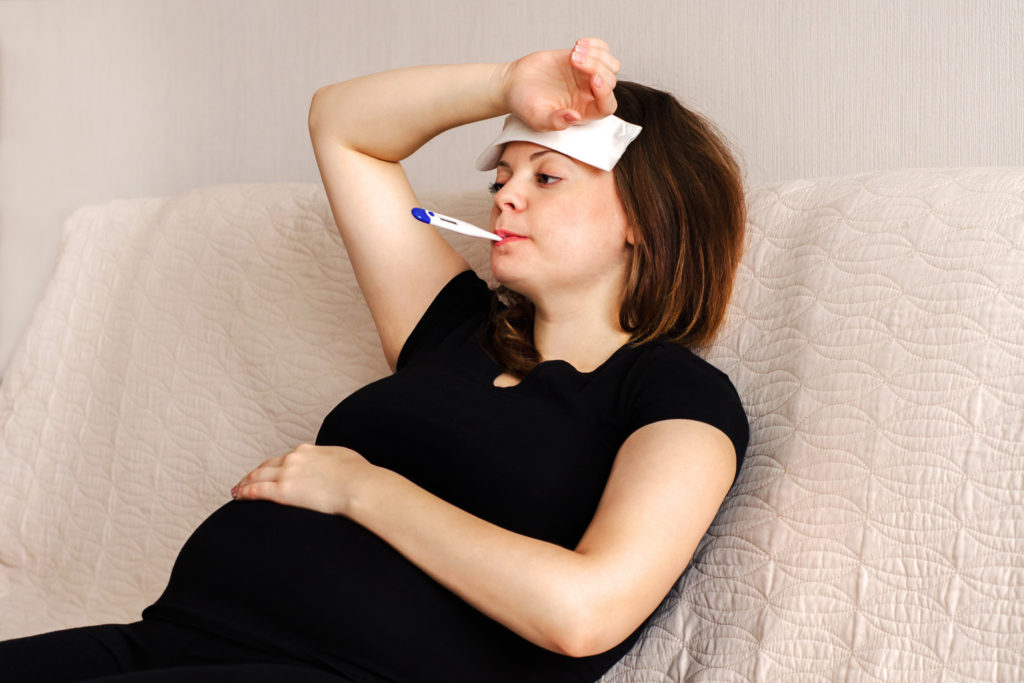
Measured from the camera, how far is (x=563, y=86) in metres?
1.13

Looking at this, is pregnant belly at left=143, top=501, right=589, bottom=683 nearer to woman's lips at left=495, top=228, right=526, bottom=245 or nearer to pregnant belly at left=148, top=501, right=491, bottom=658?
pregnant belly at left=148, top=501, right=491, bottom=658

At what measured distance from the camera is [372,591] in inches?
36.3

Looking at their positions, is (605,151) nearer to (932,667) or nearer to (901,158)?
(901,158)

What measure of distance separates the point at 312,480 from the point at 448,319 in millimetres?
324

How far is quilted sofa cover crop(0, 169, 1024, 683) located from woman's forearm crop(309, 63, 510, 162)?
0.21 meters

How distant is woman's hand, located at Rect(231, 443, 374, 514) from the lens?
0.99 meters

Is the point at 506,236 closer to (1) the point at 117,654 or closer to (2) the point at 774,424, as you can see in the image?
(2) the point at 774,424

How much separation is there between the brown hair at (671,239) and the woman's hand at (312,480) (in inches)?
9.7

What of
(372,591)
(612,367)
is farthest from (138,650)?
(612,367)

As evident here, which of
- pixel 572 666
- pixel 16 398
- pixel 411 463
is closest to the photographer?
pixel 572 666

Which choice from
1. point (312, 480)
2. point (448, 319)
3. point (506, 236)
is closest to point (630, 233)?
point (506, 236)

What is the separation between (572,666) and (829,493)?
32 cm

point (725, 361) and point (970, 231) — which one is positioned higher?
point (970, 231)

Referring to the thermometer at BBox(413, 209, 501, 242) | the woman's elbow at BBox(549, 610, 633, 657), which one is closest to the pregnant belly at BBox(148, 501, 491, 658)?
the woman's elbow at BBox(549, 610, 633, 657)
